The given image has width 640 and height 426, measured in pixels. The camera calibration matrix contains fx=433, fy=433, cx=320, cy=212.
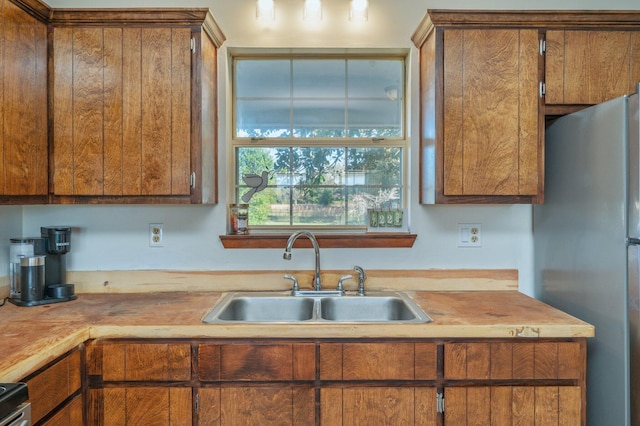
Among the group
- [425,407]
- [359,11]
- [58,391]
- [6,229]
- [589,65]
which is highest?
[359,11]

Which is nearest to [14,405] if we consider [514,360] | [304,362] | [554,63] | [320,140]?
[304,362]

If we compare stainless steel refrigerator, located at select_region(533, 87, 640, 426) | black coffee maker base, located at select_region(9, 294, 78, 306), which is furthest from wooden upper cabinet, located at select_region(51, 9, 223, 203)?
stainless steel refrigerator, located at select_region(533, 87, 640, 426)

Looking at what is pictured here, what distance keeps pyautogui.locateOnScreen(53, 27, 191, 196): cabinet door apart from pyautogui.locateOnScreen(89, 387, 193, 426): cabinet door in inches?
35.9

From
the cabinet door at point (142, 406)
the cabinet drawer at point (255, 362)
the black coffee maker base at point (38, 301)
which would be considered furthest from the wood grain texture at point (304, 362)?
the black coffee maker base at point (38, 301)

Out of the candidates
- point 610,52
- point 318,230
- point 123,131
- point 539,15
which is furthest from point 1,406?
point 610,52

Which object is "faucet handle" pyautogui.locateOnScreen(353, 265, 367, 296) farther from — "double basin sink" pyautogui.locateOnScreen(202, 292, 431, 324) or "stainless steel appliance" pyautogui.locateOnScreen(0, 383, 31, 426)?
"stainless steel appliance" pyautogui.locateOnScreen(0, 383, 31, 426)

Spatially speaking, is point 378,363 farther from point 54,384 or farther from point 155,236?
point 155,236

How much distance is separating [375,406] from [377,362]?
17 cm

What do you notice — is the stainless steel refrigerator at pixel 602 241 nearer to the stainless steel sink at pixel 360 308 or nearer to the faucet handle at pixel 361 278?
the stainless steel sink at pixel 360 308

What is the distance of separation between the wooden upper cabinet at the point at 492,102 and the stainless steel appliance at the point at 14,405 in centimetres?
179

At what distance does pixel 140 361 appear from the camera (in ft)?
5.37

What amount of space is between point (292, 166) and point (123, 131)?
88cm

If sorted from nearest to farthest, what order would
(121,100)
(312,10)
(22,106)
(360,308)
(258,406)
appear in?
(258,406) → (22,106) → (121,100) → (360,308) → (312,10)

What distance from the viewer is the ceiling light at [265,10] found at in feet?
7.47
